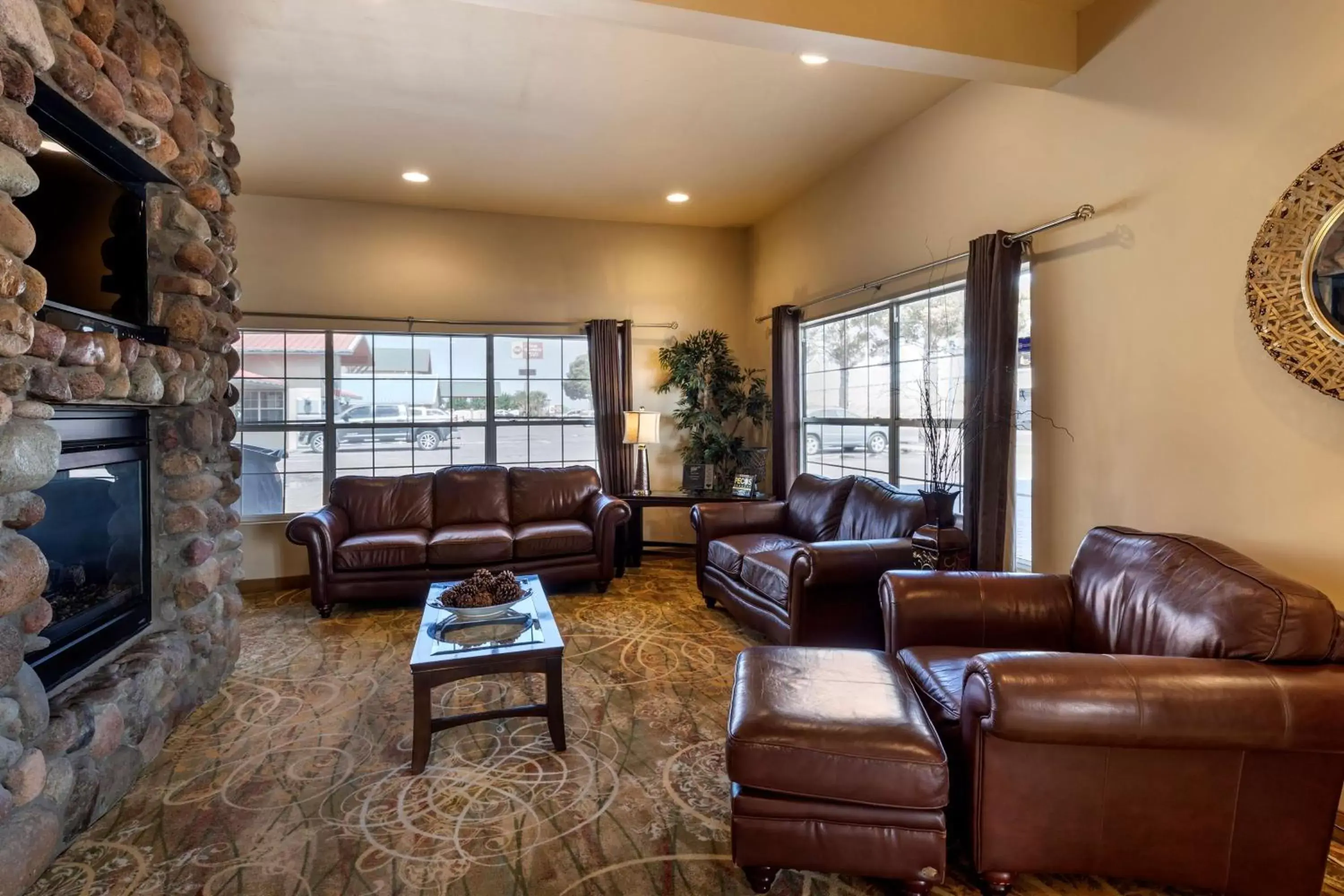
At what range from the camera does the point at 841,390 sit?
4.61 metres

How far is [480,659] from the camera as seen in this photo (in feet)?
7.62

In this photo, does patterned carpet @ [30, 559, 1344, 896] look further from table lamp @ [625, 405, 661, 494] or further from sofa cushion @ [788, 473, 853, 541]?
table lamp @ [625, 405, 661, 494]

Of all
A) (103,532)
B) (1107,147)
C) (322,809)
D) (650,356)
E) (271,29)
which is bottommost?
(322,809)

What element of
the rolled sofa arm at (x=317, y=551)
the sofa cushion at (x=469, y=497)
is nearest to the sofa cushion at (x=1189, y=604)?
the sofa cushion at (x=469, y=497)

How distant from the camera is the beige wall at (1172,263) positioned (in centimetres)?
202

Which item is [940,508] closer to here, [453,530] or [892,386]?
[892,386]

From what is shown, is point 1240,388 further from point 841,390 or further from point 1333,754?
point 841,390

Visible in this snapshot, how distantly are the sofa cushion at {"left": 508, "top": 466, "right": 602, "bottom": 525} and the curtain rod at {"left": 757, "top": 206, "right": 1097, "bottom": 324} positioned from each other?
2099 millimetres

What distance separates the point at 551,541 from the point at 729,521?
4.03ft

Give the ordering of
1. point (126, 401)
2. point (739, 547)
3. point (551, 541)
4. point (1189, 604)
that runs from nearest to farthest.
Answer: point (1189, 604), point (126, 401), point (739, 547), point (551, 541)

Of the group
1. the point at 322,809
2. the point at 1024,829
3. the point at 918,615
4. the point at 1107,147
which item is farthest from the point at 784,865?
the point at 1107,147

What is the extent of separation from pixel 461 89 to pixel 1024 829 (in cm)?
380

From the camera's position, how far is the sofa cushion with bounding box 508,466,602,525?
16.2 feet

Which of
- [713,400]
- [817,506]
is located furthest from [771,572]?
[713,400]
